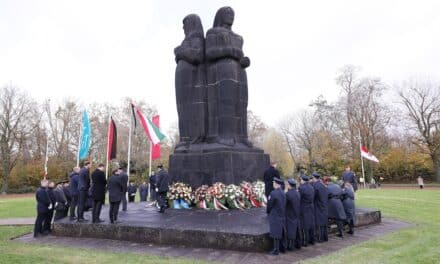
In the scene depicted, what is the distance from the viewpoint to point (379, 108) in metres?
44.4

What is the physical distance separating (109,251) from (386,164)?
45.9 meters

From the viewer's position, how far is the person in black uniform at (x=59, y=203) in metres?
11.6

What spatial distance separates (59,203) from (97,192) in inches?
101

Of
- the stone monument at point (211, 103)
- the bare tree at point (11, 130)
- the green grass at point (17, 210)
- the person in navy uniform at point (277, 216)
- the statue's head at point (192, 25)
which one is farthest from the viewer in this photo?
the bare tree at point (11, 130)

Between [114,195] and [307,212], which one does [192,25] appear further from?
[307,212]

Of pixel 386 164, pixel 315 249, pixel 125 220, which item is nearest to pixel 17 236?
pixel 125 220

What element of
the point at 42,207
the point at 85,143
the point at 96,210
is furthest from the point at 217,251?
the point at 85,143

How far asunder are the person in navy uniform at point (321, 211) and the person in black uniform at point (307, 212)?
346 mm

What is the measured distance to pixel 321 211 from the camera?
8977 mm

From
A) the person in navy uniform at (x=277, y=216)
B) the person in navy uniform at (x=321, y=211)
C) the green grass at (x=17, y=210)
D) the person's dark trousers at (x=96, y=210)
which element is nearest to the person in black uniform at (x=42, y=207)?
the person's dark trousers at (x=96, y=210)

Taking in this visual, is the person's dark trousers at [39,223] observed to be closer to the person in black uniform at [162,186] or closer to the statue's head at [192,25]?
the person in black uniform at [162,186]

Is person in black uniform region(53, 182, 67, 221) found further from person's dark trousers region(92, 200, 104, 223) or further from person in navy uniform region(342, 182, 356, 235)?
person in navy uniform region(342, 182, 356, 235)

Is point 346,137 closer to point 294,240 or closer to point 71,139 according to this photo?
point 71,139

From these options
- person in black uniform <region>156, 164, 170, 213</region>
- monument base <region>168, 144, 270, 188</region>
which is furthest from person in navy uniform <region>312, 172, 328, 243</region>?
person in black uniform <region>156, 164, 170, 213</region>
